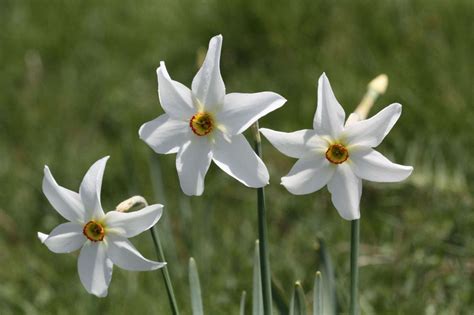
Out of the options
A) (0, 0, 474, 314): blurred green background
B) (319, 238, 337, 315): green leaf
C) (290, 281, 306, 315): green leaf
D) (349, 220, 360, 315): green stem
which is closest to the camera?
(349, 220, 360, 315): green stem

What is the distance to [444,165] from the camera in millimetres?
2838

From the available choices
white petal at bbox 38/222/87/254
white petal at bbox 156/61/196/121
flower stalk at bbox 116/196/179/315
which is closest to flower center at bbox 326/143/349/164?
white petal at bbox 156/61/196/121

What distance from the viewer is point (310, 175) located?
136 cm

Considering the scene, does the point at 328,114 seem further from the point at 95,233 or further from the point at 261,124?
the point at 261,124

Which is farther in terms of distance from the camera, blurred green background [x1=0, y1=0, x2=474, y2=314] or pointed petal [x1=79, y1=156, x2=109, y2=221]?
blurred green background [x1=0, y1=0, x2=474, y2=314]

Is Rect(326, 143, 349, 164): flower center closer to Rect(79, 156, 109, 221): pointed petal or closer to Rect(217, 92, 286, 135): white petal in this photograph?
Rect(217, 92, 286, 135): white petal

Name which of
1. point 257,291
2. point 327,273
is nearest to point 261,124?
point 327,273

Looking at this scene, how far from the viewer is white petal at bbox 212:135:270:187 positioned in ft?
4.33

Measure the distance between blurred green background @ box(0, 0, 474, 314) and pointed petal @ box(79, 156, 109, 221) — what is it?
2.82 feet

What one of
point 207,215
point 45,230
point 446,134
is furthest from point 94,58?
point 446,134

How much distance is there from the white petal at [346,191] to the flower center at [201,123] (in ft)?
0.76

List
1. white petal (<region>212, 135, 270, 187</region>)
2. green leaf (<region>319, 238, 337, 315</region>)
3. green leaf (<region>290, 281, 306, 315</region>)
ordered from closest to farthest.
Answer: white petal (<region>212, 135, 270, 187</region>) → green leaf (<region>290, 281, 306, 315</region>) → green leaf (<region>319, 238, 337, 315</region>)

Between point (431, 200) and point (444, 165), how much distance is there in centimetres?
14

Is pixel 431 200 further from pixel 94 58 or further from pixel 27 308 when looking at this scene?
pixel 94 58
